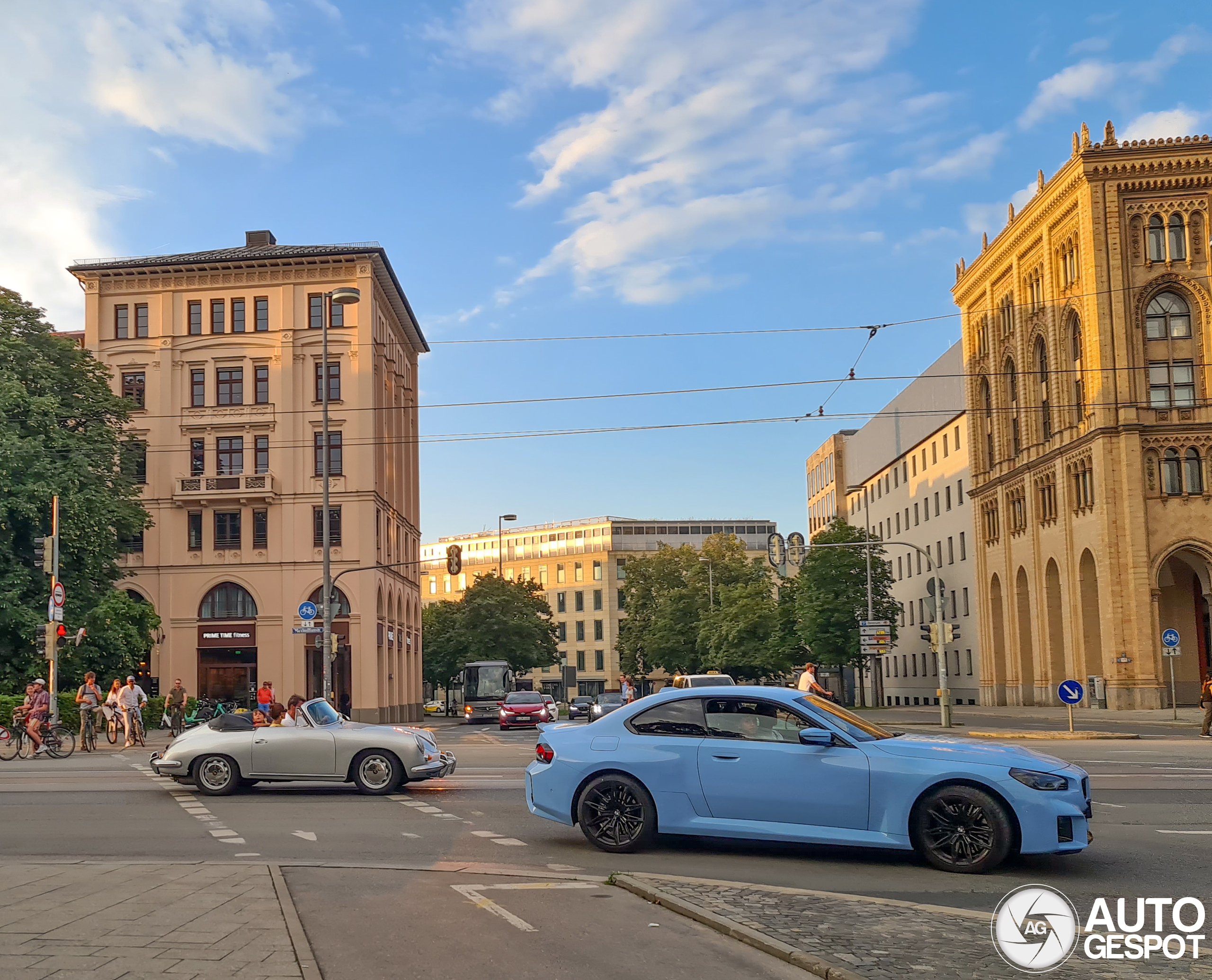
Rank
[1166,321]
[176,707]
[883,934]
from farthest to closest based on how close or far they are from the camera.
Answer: [1166,321] < [176,707] < [883,934]

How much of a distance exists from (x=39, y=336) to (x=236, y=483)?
13.5 metres

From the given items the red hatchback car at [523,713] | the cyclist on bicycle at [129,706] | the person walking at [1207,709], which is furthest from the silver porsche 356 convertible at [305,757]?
the red hatchback car at [523,713]

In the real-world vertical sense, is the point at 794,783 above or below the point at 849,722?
below

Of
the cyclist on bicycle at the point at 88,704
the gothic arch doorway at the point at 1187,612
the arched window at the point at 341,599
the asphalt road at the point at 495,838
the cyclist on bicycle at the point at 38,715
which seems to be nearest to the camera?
the asphalt road at the point at 495,838

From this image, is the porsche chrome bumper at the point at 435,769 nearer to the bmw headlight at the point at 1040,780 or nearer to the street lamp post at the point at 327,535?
the bmw headlight at the point at 1040,780

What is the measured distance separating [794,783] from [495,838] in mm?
3363

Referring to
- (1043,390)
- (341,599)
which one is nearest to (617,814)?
(341,599)

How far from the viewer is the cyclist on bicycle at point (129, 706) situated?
32281 millimetres

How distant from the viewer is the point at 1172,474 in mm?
54094

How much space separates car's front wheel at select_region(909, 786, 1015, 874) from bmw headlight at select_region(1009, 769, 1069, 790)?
25cm

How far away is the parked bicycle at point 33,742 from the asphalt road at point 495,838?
7.76 m

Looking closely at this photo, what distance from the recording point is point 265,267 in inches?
2388

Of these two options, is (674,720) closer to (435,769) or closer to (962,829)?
(962,829)

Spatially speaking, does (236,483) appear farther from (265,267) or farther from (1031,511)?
(1031,511)
